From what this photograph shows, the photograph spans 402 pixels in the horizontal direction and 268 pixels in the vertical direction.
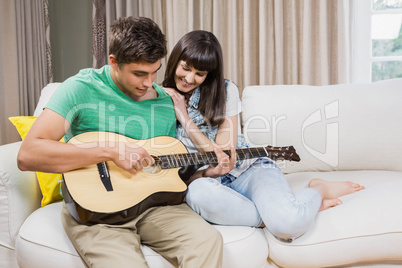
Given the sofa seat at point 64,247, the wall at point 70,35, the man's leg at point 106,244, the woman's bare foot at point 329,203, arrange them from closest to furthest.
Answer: the man's leg at point 106,244 < the sofa seat at point 64,247 < the woman's bare foot at point 329,203 < the wall at point 70,35

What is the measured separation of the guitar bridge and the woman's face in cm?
49

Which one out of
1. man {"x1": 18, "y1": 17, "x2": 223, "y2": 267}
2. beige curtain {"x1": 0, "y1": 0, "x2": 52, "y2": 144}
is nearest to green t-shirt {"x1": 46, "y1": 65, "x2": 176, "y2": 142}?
man {"x1": 18, "y1": 17, "x2": 223, "y2": 267}

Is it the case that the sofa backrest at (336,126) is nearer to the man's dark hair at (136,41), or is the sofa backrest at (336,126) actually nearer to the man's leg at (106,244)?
the man's dark hair at (136,41)

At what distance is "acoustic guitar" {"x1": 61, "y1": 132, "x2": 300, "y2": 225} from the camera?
3.59 feet

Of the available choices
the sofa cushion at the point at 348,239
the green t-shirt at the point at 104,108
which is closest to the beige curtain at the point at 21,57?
the green t-shirt at the point at 104,108

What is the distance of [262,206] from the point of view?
1279 mm

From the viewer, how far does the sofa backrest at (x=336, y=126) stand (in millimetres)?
1737

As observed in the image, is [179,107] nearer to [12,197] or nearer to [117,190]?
[117,190]

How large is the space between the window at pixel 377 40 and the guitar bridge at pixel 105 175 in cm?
178

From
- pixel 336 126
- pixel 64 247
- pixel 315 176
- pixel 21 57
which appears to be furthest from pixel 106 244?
pixel 21 57

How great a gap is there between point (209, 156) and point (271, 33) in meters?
1.23

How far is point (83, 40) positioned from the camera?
2744mm

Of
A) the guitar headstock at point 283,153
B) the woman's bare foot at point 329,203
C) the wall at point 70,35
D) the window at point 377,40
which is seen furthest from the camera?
the wall at point 70,35

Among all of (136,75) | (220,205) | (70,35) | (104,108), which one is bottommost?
(220,205)
